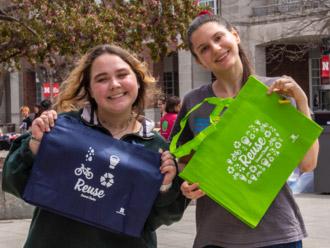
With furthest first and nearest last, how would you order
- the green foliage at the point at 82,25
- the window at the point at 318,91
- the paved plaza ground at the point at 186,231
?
the window at the point at 318,91 → the green foliage at the point at 82,25 → the paved plaza ground at the point at 186,231

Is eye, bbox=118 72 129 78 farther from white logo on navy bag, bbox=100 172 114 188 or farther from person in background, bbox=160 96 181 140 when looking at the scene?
person in background, bbox=160 96 181 140

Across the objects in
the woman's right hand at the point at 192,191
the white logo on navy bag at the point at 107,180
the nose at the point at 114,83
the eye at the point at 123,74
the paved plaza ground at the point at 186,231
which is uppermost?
the eye at the point at 123,74

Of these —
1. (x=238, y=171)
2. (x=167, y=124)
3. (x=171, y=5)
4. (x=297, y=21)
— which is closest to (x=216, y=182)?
(x=238, y=171)

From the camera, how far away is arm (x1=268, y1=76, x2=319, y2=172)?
3090 millimetres

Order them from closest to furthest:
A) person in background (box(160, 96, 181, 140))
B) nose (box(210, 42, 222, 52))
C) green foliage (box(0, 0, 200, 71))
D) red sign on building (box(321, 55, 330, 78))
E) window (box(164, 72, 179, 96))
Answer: nose (box(210, 42, 222, 52)), person in background (box(160, 96, 181, 140)), green foliage (box(0, 0, 200, 71)), red sign on building (box(321, 55, 330, 78)), window (box(164, 72, 179, 96))

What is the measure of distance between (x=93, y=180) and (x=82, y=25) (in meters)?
12.9

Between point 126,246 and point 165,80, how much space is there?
3770cm

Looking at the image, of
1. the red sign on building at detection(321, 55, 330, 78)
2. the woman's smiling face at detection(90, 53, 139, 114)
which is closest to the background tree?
the red sign on building at detection(321, 55, 330, 78)

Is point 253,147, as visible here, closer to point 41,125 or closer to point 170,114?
point 41,125

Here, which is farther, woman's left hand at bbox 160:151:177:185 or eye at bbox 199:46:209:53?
eye at bbox 199:46:209:53

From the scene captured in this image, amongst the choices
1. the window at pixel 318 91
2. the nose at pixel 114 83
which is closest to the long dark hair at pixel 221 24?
the nose at pixel 114 83

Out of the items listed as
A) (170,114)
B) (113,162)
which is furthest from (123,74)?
(170,114)

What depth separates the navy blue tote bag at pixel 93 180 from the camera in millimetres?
2967

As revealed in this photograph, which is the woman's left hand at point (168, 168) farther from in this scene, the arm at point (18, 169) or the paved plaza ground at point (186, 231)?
the paved plaza ground at point (186, 231)
